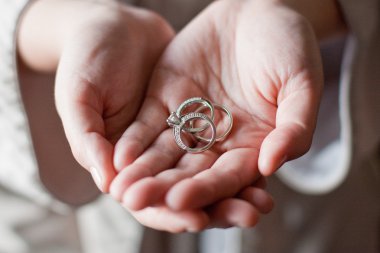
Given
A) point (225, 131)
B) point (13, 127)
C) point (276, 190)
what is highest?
point (225, 131)

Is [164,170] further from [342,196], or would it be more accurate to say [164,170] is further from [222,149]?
[342,196]

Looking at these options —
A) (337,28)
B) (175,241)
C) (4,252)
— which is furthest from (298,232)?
(4,252)

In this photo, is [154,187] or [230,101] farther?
[230,101]

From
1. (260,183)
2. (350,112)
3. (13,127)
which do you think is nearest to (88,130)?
(260,183)

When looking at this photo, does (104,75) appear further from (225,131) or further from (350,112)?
(350,112)

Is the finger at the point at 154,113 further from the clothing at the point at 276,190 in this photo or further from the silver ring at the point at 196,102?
the clothing at the point at 276,190

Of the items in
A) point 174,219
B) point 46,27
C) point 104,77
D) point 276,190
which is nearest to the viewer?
point 174,219

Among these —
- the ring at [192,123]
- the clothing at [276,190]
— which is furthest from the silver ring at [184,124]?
the clothing at [276,190]
